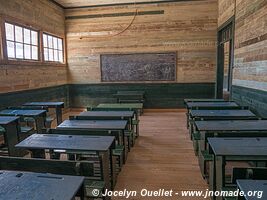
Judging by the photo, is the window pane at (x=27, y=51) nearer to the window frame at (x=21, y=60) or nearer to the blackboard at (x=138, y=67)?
the window frame at (x=21, y=60)

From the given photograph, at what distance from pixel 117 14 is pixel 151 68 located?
1859 millimetres

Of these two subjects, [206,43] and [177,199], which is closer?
[177,199]

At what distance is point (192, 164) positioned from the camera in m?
2.95

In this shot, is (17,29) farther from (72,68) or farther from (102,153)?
(102,153)

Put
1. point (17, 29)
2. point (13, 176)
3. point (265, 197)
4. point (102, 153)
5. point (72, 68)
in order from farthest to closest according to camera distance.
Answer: point (72, 68) < point (17, 29) < point (102, 153) < point (13, 176) < point (265, 197)

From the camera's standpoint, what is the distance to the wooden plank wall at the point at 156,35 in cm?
612

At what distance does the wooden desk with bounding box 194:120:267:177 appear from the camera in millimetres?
2061

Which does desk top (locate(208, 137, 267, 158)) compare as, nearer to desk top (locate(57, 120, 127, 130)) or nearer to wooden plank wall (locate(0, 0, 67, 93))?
desk top (locate(57, 120, 127, 130))

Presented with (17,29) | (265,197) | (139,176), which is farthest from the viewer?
(17,29)

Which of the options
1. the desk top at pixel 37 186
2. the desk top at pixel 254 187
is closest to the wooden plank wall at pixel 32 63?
the desk top at pixel 37 186

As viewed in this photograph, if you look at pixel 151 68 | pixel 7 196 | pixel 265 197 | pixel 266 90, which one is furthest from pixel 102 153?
pixel 151 68

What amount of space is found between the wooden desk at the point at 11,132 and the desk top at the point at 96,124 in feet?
2.63

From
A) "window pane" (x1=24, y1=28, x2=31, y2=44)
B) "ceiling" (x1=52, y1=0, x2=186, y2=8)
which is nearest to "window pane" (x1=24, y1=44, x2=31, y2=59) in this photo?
"window pane" (x1=24, y1=28, x2=31, y2=44)

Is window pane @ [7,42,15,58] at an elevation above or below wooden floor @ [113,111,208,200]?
above
